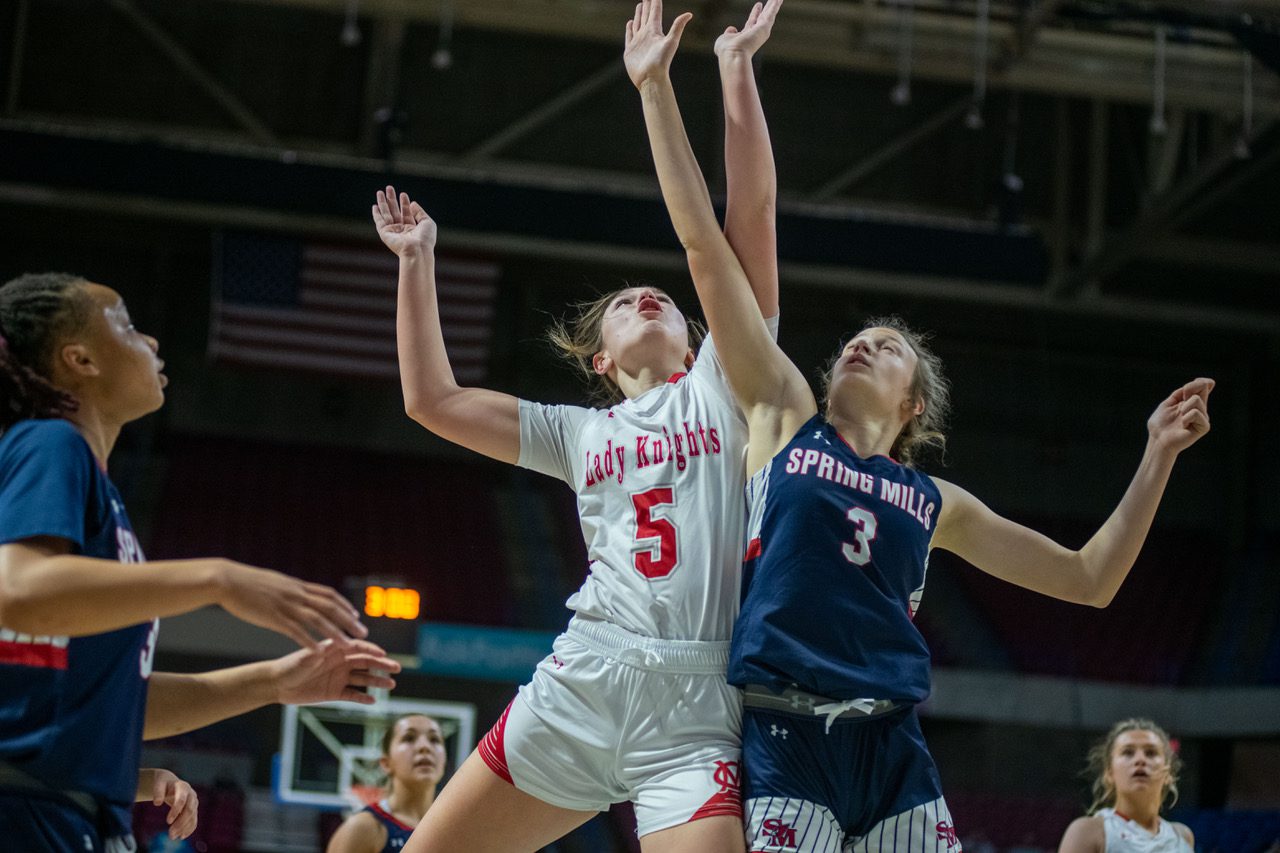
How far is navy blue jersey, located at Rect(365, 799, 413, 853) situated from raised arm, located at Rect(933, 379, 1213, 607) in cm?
282

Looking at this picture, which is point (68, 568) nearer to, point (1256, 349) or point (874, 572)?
point (874, 572)

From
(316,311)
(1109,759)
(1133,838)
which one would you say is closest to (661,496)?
(1133,838)

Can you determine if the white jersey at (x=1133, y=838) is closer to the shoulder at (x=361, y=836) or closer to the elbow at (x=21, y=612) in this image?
the shoulder at (x=361, y=836)

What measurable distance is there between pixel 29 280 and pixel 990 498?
14.8 metres

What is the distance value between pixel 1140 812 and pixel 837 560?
11.3ft

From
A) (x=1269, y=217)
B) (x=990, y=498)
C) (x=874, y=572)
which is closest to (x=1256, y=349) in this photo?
(x=1269, y=217)

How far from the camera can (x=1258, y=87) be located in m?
12.5

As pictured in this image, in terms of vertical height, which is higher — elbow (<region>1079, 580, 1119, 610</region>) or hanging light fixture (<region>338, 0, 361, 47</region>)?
hanging light fixture (<region>338, 0, 361, 47</region>)

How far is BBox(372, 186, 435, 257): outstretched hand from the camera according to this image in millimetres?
3553

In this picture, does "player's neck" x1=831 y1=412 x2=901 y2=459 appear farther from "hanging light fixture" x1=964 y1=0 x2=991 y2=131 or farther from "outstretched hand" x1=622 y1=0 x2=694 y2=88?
"hanging light fixture" x1=964 y1=0 x2=991 y2=131

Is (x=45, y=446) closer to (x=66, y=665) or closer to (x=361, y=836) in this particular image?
(x=66, y=665)

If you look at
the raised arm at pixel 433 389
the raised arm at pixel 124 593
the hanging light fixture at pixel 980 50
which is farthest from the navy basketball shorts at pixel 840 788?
the hanging light fixture at pixel 980 50

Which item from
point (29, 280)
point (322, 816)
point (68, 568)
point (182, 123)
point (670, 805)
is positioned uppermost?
point (182, 123)

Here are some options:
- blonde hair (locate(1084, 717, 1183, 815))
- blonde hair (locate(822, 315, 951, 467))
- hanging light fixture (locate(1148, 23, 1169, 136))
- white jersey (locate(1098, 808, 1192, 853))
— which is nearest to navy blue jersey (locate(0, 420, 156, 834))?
blonde hair (locate(822, 315, 951, 467))
